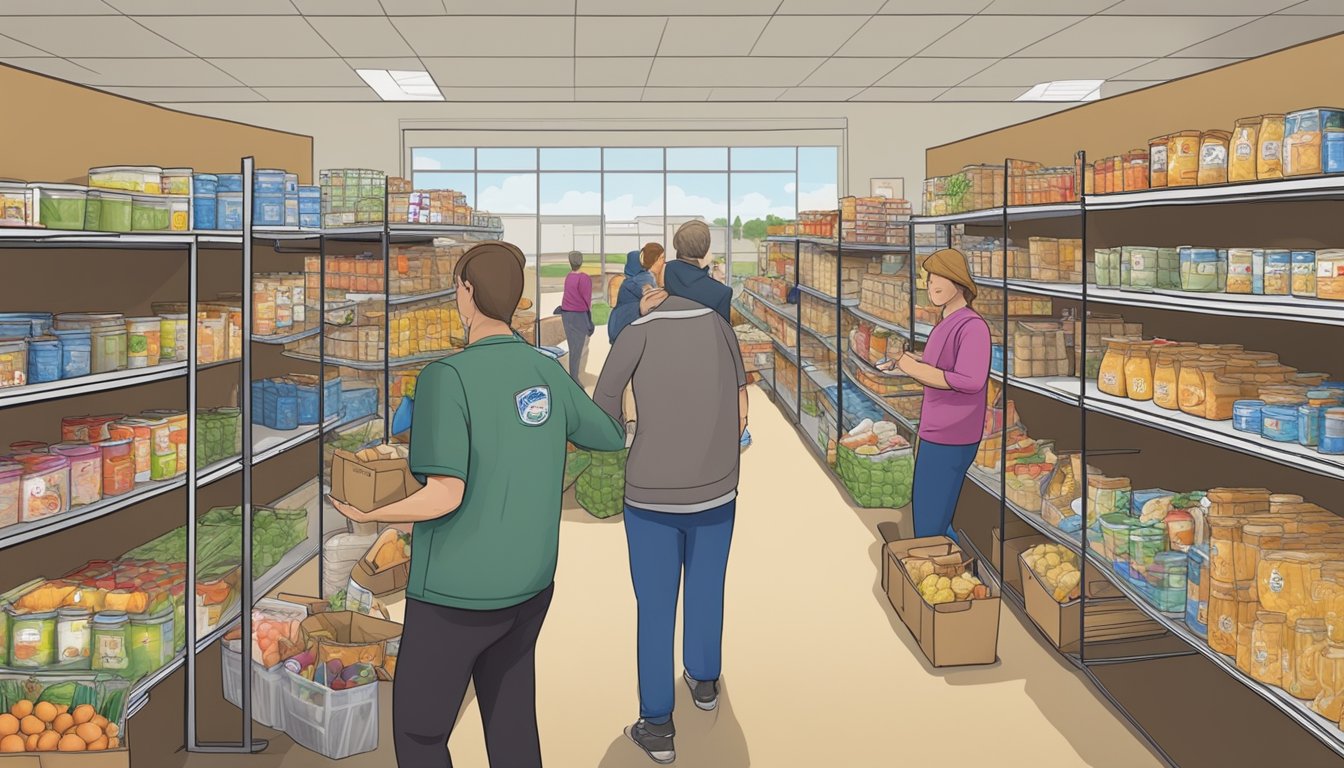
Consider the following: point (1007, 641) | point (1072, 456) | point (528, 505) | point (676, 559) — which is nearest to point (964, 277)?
point (1072, 456)

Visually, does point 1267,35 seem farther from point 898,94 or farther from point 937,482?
point 937,482

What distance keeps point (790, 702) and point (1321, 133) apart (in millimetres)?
2790

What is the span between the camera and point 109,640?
297 centimetres

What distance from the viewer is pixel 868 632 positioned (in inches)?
189

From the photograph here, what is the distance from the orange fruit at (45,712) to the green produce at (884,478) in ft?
17.7

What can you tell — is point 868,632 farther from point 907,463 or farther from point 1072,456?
point 907,463

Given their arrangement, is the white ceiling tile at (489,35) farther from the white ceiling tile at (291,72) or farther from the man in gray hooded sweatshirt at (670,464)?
the man in gray hooded sweatshirt at (670,464)

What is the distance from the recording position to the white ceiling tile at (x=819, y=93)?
471 inches

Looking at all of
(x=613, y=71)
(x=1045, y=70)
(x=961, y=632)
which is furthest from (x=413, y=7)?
(x=1045, y=70)

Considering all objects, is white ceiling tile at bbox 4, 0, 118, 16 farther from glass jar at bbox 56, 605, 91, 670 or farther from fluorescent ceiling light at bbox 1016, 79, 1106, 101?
fluorescent ceiling light at bbox 1016, 79, 1106, 101

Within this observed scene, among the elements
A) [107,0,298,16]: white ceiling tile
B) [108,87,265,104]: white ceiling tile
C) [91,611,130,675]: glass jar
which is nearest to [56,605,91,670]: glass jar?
[91,611,130,675]: glass jar

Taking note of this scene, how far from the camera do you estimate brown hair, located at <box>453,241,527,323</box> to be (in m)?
2.45

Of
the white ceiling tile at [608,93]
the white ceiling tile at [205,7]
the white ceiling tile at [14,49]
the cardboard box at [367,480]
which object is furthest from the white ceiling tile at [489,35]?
the cardboard box at [367,480]

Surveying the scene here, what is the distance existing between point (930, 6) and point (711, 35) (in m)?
2.02
